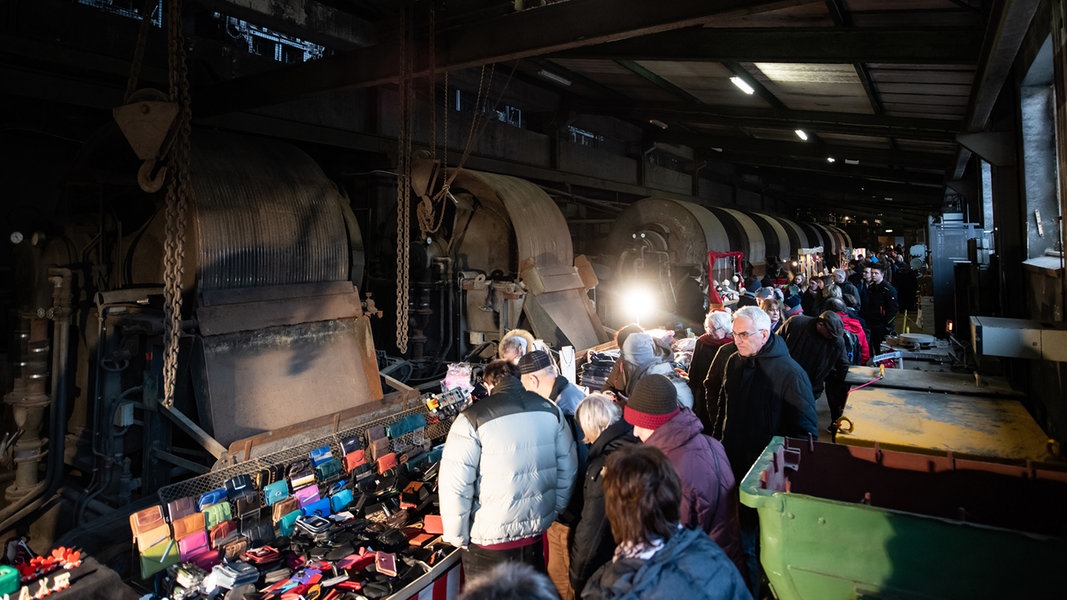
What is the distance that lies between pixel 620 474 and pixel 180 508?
7.58 feet

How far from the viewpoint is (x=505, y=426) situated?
2.80 metres

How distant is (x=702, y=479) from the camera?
2.55m

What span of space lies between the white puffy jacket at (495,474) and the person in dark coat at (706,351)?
89.4 inches

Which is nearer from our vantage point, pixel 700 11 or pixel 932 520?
pixel 932 520

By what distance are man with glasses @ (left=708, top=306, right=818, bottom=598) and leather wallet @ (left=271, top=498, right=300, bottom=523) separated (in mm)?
2572

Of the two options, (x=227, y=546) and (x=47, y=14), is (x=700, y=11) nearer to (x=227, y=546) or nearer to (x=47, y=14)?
(x=227, y=546)

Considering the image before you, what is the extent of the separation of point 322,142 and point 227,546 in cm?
562

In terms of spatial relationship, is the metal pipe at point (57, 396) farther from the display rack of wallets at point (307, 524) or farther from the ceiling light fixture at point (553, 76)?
the ceiling light fixture at point (553, 76)

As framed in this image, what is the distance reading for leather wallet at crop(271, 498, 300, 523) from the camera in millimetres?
3318

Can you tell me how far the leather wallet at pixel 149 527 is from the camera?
110 inches

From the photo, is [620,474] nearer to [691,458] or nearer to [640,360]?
[691,458]

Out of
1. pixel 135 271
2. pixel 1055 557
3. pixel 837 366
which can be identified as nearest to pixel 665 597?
pixel 1055 557

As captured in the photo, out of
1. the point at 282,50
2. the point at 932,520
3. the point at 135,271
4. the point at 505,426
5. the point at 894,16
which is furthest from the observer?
the point at 282,50

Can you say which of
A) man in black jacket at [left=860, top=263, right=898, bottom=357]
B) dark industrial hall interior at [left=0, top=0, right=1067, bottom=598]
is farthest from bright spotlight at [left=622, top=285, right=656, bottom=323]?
man in black jacket at [left=860, top=263, right=898, bottom=357]
